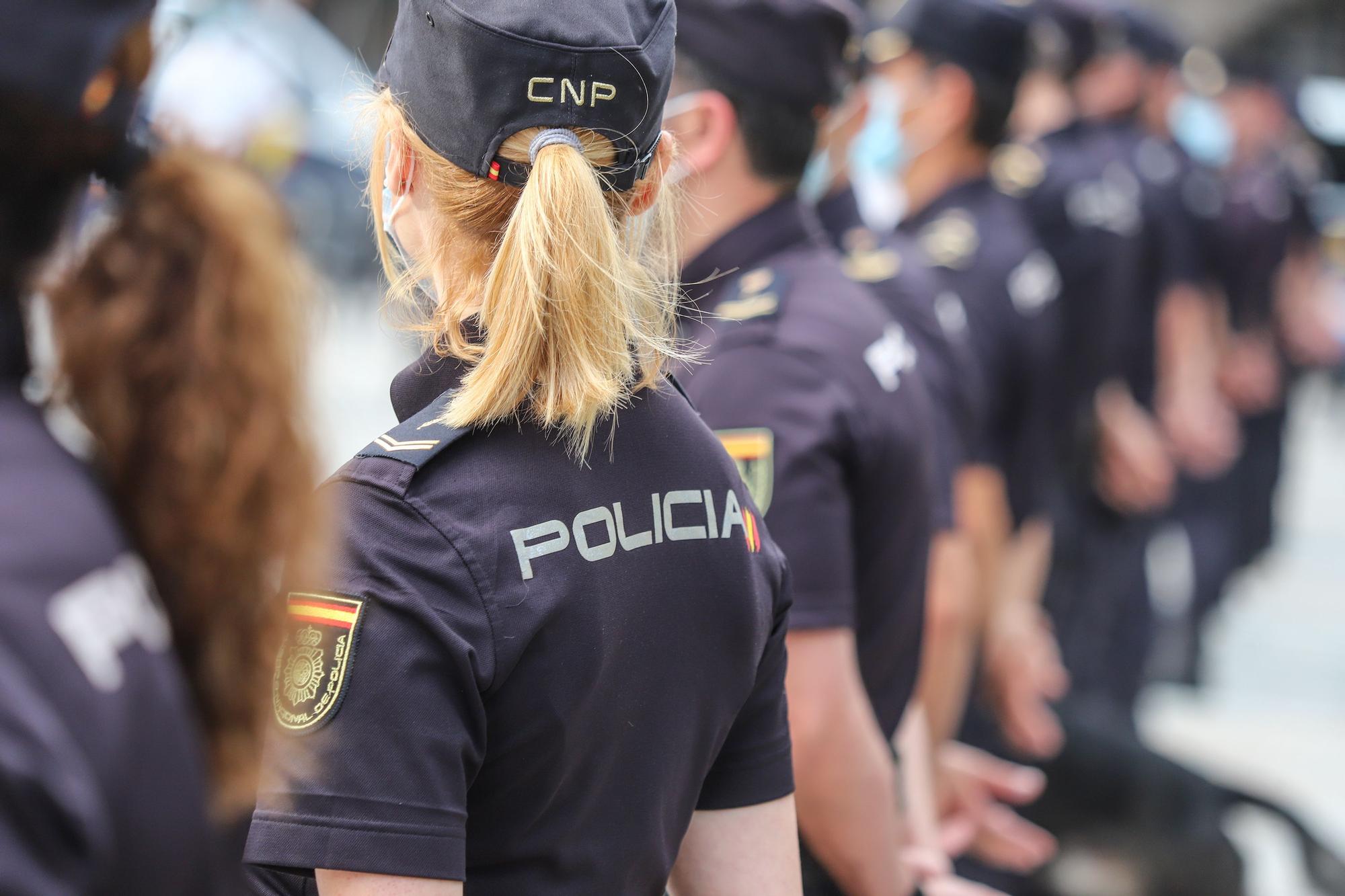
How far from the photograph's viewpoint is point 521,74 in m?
1.13

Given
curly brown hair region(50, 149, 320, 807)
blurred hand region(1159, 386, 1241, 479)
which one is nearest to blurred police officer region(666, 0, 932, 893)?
curly brown hair region(50, 149, 320, 807)

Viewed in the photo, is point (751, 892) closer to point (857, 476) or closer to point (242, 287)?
point (857, 476)

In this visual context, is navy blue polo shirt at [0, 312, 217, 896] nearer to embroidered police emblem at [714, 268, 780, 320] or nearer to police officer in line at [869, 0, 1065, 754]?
embroidered police emblem at [714, 268, 780, 320]

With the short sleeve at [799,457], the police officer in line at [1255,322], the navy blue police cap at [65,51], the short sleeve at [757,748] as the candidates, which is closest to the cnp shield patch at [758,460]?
the short sleeve at [799,457]

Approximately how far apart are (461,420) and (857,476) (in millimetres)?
844

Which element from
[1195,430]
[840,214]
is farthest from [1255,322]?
[840,214]

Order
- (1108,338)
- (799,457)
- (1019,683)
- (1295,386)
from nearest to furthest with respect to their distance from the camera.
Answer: (799,457)
(1019,683)
(1108,338)
(1295,386)

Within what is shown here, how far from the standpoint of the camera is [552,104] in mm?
1144

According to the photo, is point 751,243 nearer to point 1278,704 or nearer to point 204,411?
point 204,411

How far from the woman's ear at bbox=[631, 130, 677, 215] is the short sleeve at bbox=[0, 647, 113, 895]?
2.32ft

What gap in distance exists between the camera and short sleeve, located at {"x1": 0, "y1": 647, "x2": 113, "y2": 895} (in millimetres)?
673

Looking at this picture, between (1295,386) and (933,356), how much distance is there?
243 inches

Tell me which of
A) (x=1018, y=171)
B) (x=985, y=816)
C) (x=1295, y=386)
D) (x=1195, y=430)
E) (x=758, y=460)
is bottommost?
(x=1295, y=386)

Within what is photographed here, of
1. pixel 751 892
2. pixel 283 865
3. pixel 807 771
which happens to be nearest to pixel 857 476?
pixel 807 771
